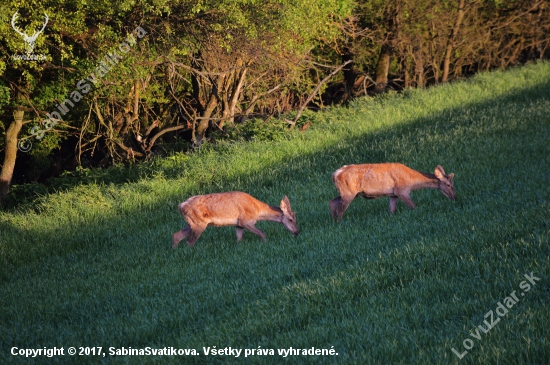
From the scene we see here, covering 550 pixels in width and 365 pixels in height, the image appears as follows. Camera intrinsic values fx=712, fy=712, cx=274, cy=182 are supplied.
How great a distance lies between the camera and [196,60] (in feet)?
76.2

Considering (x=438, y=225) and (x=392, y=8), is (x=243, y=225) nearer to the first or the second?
(x=438, y=225)

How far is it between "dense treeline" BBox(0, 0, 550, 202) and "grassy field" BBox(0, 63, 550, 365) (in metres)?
3.82

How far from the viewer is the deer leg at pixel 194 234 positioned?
11.5m

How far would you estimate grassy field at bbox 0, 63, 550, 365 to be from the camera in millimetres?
7176

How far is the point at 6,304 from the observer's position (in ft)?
34.2

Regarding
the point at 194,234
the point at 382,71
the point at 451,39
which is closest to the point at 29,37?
the point at 194,234

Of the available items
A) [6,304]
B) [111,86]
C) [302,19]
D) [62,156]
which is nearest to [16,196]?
[111,86]

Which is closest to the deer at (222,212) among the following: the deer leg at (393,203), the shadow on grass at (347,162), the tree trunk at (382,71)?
the shadow on grass at (347,162)

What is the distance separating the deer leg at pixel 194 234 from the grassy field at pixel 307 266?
0.57ft

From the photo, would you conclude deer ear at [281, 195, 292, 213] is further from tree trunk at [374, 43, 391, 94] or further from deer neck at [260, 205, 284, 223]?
tree trunk at [374, 43, 391, 94]

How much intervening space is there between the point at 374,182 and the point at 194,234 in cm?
315

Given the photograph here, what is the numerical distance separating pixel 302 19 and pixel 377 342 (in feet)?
53.6

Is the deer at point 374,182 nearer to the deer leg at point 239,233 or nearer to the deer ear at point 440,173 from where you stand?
the deer ear at point 440,173

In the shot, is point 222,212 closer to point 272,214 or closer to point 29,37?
point 272,214
